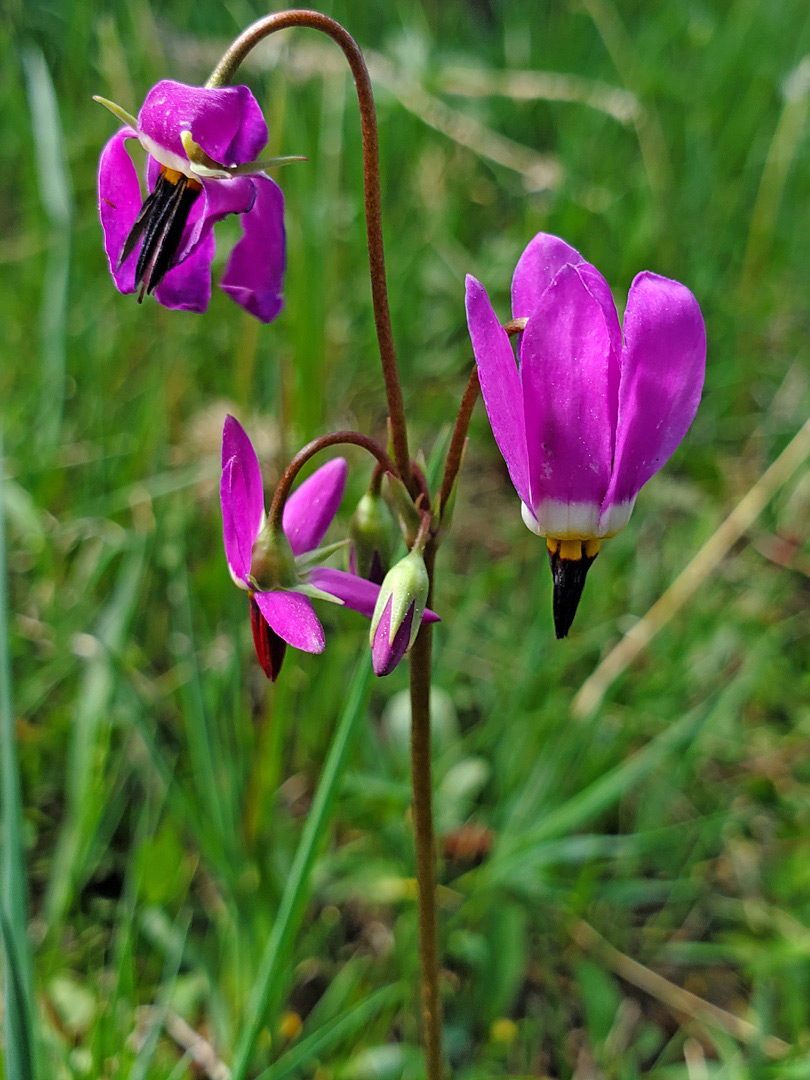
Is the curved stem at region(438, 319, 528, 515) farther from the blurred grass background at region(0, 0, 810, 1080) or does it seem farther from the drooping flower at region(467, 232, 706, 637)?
the blurred grass background at region(0, 0, 810, 1080)

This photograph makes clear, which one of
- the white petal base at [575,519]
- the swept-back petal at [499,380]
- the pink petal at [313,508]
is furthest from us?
the pink petal at [313,508]

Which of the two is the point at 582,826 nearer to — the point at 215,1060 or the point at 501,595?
the point at 501,595

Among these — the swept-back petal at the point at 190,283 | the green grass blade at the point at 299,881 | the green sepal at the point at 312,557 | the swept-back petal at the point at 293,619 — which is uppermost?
the swept-back petal at the point at 190,283

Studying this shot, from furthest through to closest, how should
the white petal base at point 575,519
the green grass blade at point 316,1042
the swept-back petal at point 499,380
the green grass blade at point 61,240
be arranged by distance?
1. the green grass blade at point 61,240
2. the green grass blade at point 316,1042
3. the white petal base at point 575,519
4. the swept-back petal at point 499,380

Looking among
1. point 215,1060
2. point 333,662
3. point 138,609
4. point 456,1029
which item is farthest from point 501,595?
point 215,1060

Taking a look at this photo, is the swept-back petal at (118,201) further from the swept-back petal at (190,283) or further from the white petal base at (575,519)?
the white petal base at (575,519)

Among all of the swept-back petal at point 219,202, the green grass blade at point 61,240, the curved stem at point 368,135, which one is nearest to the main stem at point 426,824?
the curved stem at point 368,135

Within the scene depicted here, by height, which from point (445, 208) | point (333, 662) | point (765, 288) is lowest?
point (333, 662)

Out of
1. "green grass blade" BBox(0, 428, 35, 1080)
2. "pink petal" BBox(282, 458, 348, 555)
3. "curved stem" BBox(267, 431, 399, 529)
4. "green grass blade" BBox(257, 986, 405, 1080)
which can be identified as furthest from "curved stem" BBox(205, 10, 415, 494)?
"green grass blade" BBox(257, 986, 405, 1080)
